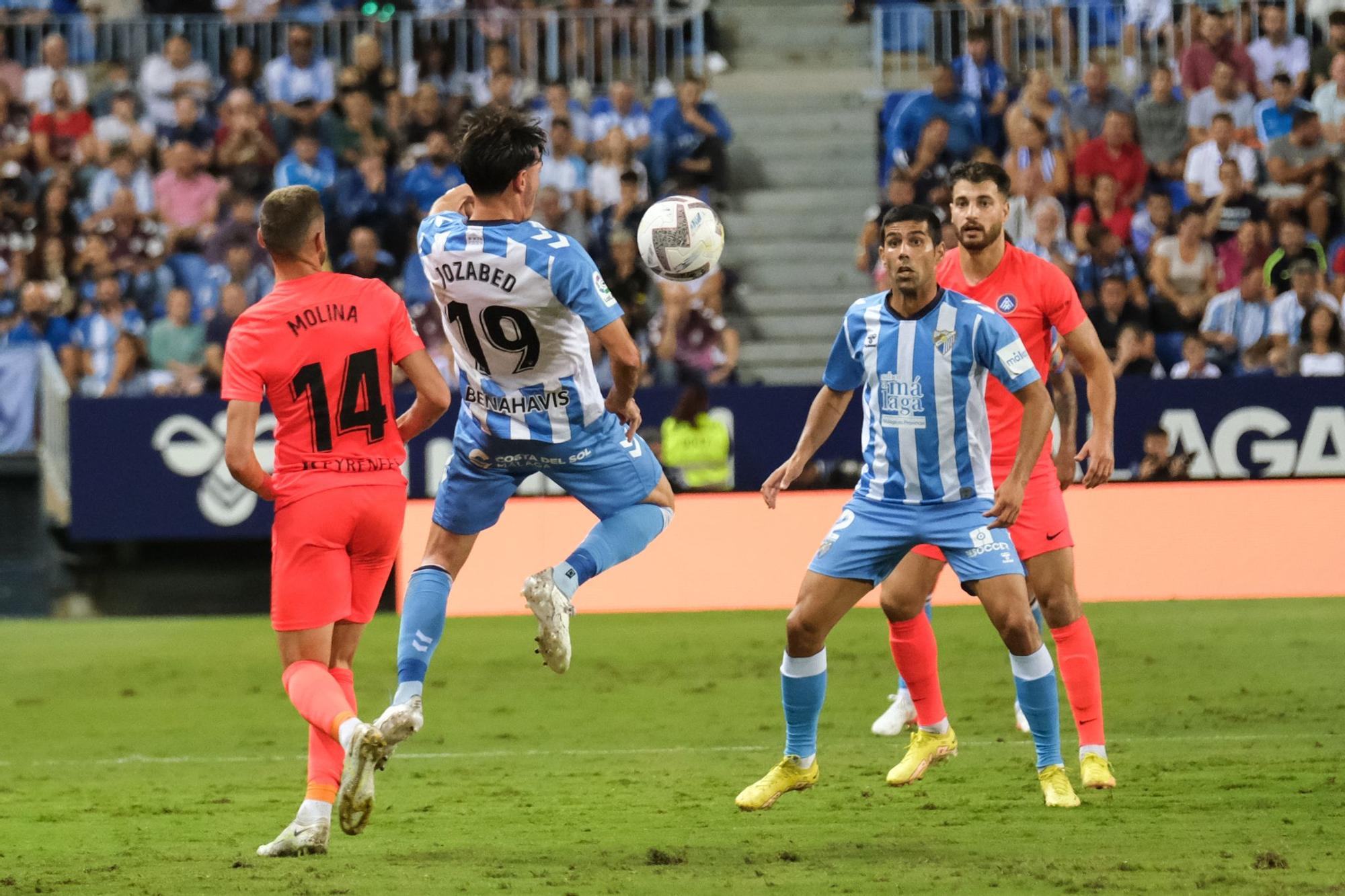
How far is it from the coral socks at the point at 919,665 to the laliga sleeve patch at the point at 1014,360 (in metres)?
1.28

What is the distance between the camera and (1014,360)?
6379 mm

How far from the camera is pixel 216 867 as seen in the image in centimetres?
591

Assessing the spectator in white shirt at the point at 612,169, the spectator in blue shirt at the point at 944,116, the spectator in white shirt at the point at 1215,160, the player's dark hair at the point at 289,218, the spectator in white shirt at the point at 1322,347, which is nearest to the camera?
the player's dark hair at the point at 289,218

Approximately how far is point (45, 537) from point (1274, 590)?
10079 mm

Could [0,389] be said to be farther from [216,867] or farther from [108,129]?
[216,867]

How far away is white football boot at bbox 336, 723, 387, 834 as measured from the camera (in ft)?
18.1

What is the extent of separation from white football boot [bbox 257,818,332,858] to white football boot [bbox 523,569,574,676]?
0.95m

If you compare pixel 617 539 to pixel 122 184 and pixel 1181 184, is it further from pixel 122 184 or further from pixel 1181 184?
pixel 122 184

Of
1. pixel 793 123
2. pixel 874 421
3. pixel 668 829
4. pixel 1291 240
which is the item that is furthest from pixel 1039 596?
pixel 793 123

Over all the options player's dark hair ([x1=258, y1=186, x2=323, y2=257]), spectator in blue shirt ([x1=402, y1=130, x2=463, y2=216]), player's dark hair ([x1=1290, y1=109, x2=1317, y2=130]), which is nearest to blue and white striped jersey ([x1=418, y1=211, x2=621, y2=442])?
player's dark hair ([x1=258, y1=186, x2=323, y2=257])

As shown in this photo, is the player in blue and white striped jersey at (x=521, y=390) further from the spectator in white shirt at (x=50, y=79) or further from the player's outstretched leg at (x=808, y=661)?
the spectator in white shirt at (x=50, y=79)

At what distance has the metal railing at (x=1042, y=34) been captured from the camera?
18.4 metres

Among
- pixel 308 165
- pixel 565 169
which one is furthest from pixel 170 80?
pixel 565 169

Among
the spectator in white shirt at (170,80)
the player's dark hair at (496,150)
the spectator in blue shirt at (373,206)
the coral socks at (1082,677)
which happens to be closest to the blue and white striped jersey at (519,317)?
the player's dark hair at (496,150)
